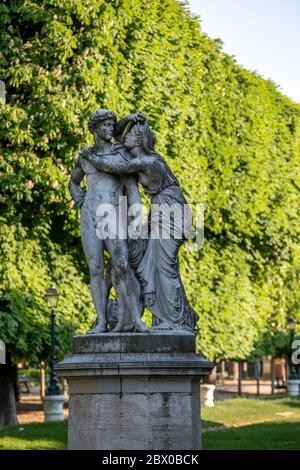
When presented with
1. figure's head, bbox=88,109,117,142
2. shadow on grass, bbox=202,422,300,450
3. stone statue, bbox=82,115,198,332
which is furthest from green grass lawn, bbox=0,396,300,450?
figure's head, bbox=88,109,117,142

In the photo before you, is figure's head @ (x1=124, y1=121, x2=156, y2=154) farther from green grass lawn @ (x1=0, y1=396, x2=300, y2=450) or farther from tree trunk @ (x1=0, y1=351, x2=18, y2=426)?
tree trunk @ (x1=0, y1=351, x2=18, y2=426)

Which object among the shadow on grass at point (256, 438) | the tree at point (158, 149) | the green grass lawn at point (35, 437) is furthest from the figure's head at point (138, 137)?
the tree at point (158, 149)

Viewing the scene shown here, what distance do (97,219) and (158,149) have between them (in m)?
13.9

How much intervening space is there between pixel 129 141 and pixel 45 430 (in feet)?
33.2

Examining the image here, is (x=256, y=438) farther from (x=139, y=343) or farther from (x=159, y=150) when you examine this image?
(x=139, y=343)

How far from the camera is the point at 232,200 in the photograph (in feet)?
93.9

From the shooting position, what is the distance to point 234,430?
20.8 m

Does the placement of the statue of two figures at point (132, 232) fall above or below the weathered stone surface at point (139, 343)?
above

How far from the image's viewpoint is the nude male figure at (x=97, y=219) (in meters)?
10.9

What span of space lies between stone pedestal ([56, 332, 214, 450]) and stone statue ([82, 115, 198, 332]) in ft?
1.53

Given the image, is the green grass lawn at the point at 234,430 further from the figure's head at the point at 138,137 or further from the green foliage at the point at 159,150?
the figure's head at the point at 138,137

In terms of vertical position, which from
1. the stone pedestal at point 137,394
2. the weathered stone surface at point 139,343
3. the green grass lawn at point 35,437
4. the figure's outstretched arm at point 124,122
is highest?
the figure's outstretched arm at point 124,122

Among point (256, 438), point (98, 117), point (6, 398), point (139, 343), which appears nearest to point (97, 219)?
point (98, 117)

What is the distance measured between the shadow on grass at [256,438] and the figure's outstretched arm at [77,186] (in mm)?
7135
